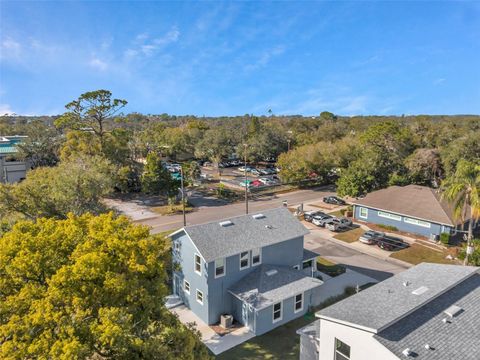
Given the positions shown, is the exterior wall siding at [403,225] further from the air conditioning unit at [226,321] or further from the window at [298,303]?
the air conditioning unit at [226,321]

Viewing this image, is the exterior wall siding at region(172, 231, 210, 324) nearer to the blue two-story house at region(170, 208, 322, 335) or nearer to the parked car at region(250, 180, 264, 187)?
the blue two-story house at region(170, 208, 322, 335)

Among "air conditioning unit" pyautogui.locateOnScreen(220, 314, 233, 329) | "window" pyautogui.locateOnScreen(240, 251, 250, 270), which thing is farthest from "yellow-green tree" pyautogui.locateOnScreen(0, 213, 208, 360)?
"window" pyautogui.locateOnScreen(240, 251, 250, 270)

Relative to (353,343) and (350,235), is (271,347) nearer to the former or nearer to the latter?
(353,343)

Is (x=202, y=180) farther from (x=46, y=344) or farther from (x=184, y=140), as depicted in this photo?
(x=46, y=344)

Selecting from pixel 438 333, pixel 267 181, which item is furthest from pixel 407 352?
pixel 267 181

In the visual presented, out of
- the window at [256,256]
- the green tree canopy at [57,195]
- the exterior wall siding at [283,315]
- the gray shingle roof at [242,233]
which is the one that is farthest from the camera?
the green tree canopy at [57,195]

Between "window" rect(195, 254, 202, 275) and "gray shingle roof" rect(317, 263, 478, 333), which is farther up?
"gray shingle roof" rect(317, 263, 478, 333)

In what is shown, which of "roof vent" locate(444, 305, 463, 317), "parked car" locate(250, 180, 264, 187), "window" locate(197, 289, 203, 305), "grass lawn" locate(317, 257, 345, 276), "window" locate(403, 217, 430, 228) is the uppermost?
"parked car" locate(250, 180, 264, 187)

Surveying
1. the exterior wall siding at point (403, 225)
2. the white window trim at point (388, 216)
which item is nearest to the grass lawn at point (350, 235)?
the exterior wall siding at point (403, 225)
